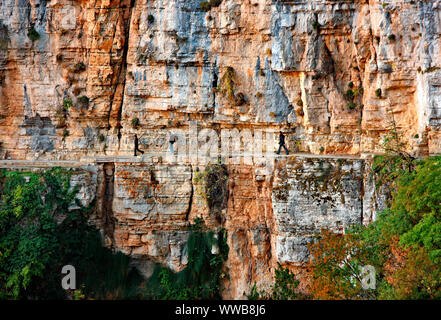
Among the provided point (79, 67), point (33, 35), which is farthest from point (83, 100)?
point (33, 35)

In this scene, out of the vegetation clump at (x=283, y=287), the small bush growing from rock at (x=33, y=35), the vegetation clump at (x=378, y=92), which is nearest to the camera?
the vegetation clump at (x=283, y=287)

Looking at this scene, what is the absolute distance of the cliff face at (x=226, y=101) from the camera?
19000mm

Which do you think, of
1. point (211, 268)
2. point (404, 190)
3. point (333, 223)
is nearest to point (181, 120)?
point (211, 268)

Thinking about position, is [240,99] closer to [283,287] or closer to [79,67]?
[79,67]

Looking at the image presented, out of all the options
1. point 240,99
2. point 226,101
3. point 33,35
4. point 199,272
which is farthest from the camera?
point 33,35

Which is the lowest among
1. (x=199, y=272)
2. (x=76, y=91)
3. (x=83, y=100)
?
(x=199, y=272)

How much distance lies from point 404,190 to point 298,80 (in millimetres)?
7222

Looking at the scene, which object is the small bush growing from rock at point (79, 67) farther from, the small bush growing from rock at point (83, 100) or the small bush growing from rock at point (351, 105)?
the small bush growing from rock at point (351, 105)

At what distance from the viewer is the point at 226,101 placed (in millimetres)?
21812

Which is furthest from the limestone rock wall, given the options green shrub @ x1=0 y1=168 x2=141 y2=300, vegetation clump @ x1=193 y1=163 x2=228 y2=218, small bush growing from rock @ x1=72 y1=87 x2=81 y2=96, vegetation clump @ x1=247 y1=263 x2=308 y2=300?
vegetation clump @ x1=247 y1=263 x2=308 y2=300

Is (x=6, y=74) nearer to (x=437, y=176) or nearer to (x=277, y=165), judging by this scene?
(x=277, y=165)

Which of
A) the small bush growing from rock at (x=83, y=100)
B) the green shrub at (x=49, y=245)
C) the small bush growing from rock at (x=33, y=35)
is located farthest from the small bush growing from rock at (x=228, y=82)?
the small bush growing from rock at (x=33, y=35)

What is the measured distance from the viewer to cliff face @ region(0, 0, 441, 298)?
1900 cm

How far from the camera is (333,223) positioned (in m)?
18.7
